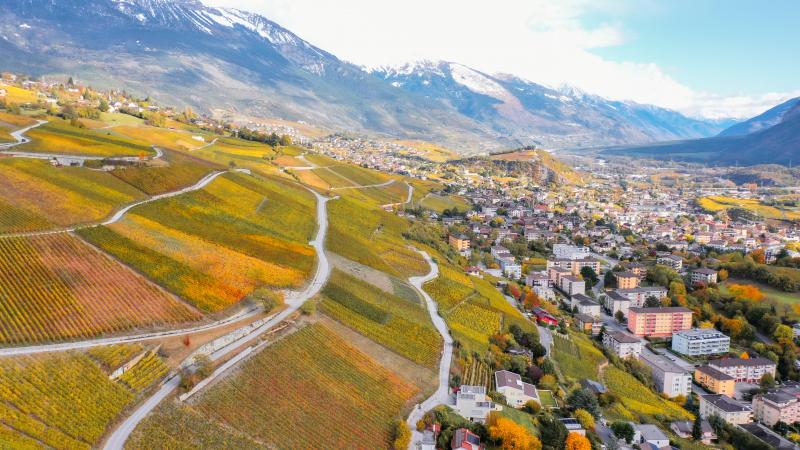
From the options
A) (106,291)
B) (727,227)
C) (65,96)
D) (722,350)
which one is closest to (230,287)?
(106,291)

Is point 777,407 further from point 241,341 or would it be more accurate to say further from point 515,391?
point 241,341

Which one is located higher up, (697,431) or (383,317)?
(383,317)

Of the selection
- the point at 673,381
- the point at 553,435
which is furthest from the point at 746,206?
the point at 553,435

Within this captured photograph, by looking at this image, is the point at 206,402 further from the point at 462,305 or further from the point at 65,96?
the point at 65,96

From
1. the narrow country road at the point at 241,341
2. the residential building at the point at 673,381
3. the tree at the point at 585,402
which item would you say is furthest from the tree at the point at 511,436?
the residential building at the point at 673,381

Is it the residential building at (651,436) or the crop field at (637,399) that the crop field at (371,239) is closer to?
A: the crop field at (637,399)

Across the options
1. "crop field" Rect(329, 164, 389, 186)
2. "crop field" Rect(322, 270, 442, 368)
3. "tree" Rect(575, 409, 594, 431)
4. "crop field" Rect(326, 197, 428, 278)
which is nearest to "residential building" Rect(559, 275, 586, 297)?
"crop field" Rect(326, 197, 428, 278)
